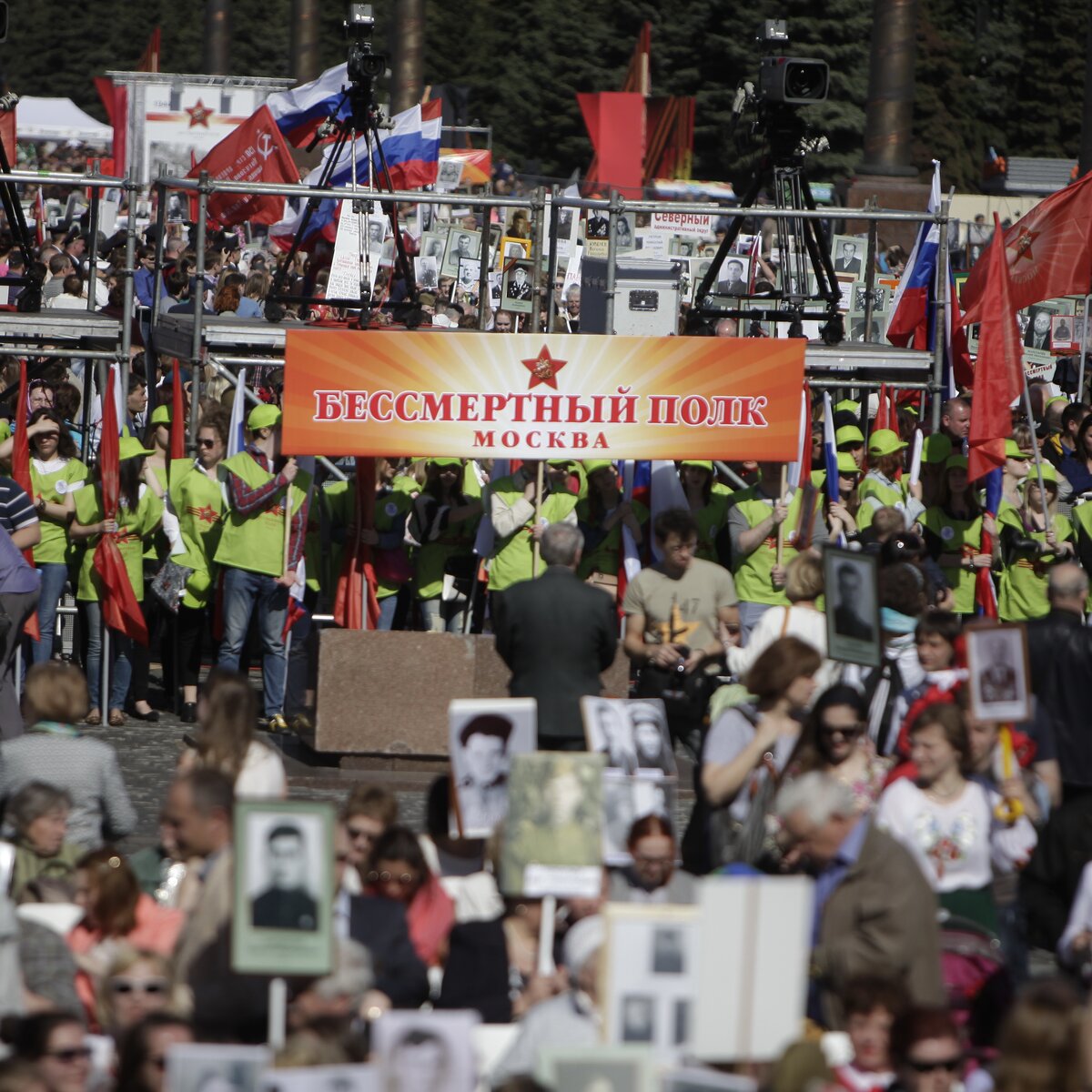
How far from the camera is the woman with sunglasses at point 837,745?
276 inches

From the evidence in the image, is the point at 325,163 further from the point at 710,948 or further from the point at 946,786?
the point at 710,948

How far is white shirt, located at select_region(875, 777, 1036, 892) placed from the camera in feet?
22.3

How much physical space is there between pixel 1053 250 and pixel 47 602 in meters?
6.24

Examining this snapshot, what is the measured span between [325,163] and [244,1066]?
10.7 meters

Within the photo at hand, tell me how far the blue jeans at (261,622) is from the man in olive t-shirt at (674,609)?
2661 millimetres

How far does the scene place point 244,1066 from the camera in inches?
195

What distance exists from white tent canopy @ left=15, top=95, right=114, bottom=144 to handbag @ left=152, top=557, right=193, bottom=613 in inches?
1237

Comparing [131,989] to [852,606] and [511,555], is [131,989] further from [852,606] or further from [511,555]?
[511,555]

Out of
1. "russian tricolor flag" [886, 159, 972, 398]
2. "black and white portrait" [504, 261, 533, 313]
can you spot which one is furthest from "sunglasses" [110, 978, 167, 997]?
"black and white portrait" [504, 261, 533, 313]

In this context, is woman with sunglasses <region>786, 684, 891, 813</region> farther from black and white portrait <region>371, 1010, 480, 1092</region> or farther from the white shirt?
black and white portrait <region>371, 1010, 480, 1092</region>

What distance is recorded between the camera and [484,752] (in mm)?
7230

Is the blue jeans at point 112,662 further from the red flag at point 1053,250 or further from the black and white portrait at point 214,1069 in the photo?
the black and white portrait at point 214,1069

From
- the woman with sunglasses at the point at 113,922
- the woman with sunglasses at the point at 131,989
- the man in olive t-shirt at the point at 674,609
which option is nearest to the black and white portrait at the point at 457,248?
the man in olive t-shirt at the point at 674,609

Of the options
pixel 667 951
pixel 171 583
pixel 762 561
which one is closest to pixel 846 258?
pixel 762 561
